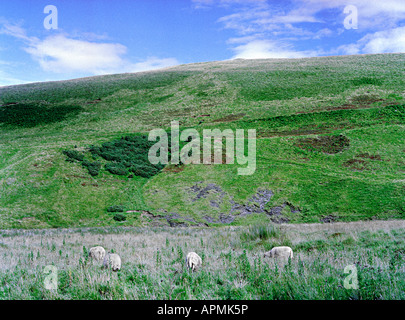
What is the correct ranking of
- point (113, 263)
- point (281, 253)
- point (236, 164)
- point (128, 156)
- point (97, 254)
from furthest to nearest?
point (128, 156), point (236, 164), point (97, 254), point (281, 253), point (113, 263)

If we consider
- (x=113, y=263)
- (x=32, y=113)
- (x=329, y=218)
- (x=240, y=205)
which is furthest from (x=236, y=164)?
(x=32, y=113)

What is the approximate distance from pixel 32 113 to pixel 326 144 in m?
76.5

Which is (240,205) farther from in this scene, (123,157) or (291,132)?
(291,132)

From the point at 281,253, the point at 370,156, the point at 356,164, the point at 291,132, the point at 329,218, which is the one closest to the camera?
the point at 281,253

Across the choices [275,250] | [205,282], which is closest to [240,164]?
[275,250]

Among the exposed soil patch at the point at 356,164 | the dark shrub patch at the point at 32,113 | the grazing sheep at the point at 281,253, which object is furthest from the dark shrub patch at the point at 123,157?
the dark shrub patch at the point at 32,113

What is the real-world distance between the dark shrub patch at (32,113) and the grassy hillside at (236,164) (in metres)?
0.40

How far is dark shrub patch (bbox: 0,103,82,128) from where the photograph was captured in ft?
220

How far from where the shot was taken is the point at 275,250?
27.7 feet

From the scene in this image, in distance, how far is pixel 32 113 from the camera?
2832 inches

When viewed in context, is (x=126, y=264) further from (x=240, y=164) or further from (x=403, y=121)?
(x=403, y=121)

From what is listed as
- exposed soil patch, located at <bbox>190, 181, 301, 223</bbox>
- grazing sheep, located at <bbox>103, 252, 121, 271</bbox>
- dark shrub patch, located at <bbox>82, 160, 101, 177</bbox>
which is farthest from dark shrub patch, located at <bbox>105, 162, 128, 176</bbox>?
grazing sheep, located at <bbox>103, 252, 121, 271</bbox>

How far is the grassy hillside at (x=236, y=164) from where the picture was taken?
90.7 feet
